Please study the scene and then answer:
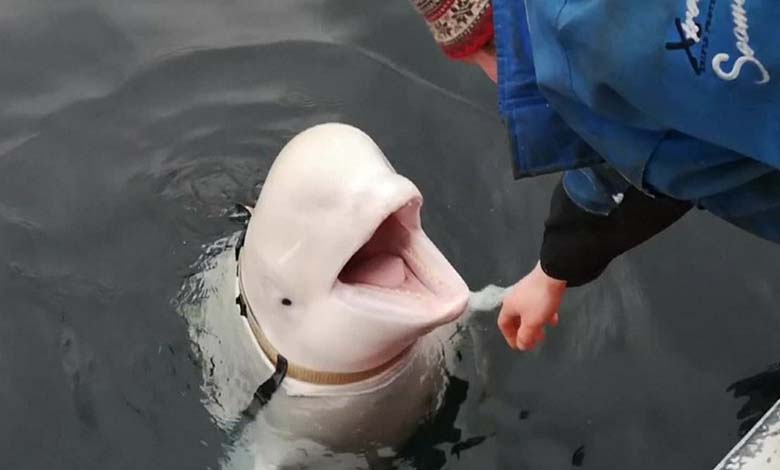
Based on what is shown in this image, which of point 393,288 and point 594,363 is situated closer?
point 393,288

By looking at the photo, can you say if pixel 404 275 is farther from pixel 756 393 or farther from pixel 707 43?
pixel 756 393

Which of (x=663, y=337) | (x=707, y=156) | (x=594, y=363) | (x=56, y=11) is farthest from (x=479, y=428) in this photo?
(x=56, y=11)

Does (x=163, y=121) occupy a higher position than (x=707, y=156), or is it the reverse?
(x=707, y=156)

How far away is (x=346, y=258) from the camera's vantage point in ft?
9.76

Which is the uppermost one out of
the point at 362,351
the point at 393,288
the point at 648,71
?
the point at 648,71

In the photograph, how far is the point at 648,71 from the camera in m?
2.21

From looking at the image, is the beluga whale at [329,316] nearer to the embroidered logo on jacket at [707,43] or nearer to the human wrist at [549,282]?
the human wrist at [549,282]

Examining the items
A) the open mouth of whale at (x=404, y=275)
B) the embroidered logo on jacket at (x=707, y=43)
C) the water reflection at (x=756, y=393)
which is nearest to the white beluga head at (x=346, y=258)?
the open mouth of whale at (x=404, y=275)

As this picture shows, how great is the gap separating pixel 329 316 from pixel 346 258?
186mm

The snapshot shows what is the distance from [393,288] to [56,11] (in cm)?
267

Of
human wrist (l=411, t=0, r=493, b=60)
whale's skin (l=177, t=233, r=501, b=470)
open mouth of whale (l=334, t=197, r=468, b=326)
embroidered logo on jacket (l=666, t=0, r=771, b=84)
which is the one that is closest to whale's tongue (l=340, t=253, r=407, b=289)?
open mouth of whale (l=334, t=197, r=468, b=326)

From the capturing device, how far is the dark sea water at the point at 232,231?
378cm

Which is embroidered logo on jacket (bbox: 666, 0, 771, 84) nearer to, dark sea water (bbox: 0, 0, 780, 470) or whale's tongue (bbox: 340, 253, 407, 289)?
whale's tongue (bbox: 340, 253, 407, 289)

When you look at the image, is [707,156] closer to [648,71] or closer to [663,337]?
[648,71]
